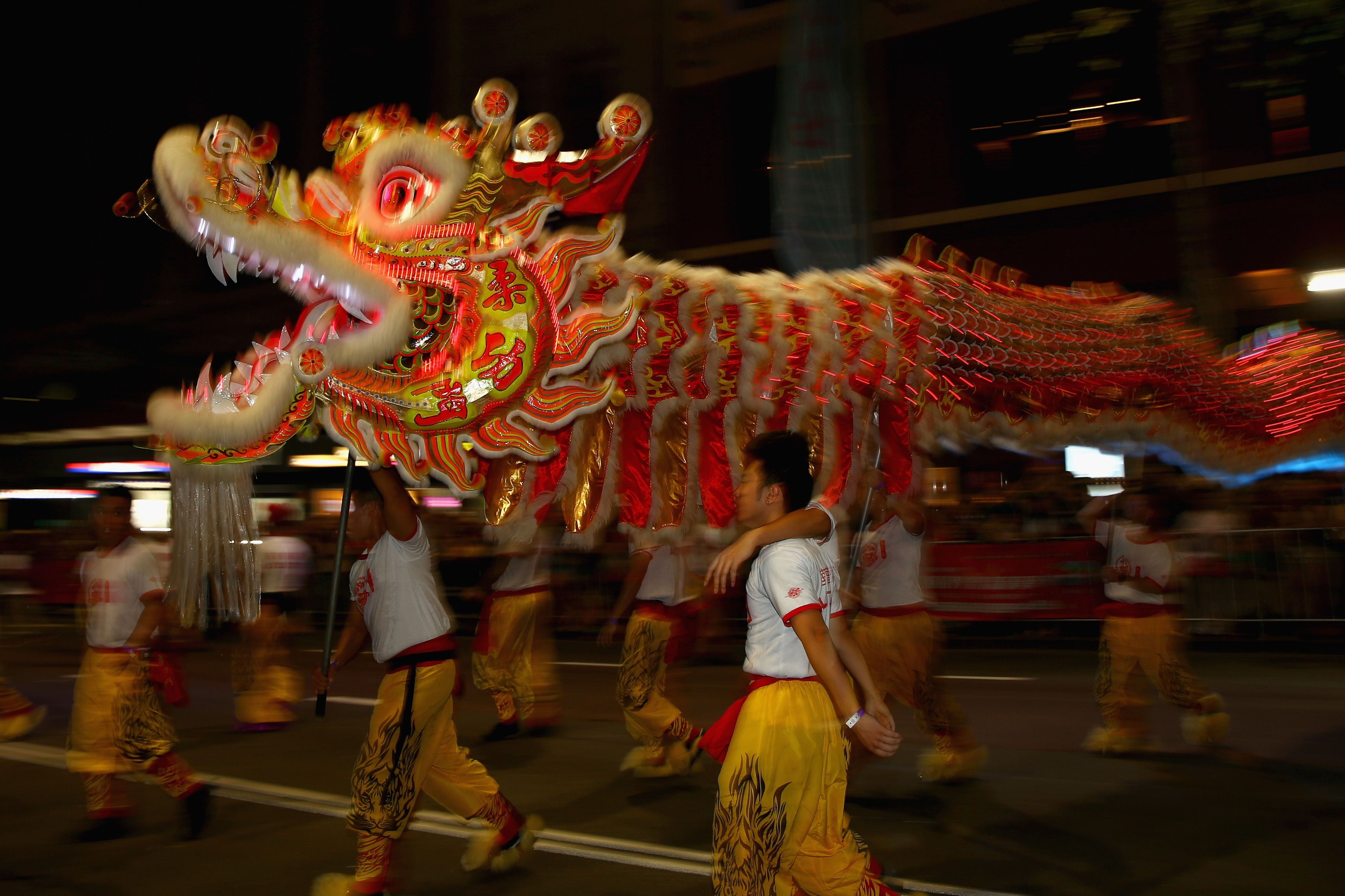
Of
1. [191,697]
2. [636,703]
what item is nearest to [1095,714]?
[636,703]

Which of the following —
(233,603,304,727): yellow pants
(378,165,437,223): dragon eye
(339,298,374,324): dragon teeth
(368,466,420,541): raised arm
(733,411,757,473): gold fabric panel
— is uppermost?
(378,165,437,223): dragon eye

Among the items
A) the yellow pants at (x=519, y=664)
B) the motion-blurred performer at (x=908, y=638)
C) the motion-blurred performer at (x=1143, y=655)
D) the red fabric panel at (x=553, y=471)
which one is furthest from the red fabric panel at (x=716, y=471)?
the yellow pants at (x=519, y=664)

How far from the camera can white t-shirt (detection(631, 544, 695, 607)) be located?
272 inches

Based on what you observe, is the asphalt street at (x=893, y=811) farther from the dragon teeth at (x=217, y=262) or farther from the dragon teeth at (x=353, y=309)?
the dragon teeth at (x=217, y=262)

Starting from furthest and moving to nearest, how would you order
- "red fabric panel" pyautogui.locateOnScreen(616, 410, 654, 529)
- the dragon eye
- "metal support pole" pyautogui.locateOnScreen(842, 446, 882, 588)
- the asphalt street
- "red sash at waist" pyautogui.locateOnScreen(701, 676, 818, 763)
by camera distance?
"metal support pole" pyautogui.locateOnScreen(842, 446, 882, 588), "red fabric panel" pyautogui.locateOnScreen(616, 410, 654, 529), the asphalt street, the dragon eye, "red sash at waist" pyautogui.locateOnScreen(701, 676, 818, 763)

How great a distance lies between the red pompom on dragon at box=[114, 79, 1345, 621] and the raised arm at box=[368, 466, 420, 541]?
7cm

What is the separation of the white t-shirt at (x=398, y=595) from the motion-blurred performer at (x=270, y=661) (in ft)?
12.9

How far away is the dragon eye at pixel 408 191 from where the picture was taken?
4.27 metres

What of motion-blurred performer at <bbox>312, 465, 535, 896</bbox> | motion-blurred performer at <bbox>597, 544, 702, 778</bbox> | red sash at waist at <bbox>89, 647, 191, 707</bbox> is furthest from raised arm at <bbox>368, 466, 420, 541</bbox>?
motion-blurred performer at <bbox>597, 544, 702, 778</bbox>

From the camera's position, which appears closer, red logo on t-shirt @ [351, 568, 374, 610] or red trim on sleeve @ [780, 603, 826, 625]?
red trim on sleeve @ [780, 603, 826, 625]

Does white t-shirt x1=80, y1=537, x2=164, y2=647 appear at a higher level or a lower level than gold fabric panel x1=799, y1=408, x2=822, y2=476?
lower

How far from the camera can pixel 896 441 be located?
5266mm

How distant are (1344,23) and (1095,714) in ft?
15.5

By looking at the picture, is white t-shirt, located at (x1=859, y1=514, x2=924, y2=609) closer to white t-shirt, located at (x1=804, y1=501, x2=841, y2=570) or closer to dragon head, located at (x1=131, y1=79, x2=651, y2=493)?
dragon head, located at (x1=131, y1=79, x2=651, y2=493)
